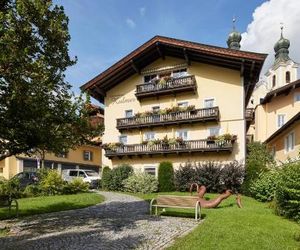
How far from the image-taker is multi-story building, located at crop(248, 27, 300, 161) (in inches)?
1094

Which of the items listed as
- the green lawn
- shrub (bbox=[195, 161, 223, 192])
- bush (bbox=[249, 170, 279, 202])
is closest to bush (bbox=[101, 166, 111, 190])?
shrub (bbox=[195, 161, 223, 192])

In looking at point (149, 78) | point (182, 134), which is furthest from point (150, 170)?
point (149, 78)

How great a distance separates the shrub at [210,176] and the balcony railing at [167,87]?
25.3ft

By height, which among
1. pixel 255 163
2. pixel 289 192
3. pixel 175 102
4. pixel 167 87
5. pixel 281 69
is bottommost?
pixel 289 192

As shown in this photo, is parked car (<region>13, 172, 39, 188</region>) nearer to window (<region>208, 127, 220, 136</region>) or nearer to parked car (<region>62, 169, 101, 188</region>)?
parked car (<region>62, 169, 101, 188</region>)

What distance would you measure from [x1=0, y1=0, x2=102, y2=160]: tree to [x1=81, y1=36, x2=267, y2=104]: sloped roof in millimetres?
15544

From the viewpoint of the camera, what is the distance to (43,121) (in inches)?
413

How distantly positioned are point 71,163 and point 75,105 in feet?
120

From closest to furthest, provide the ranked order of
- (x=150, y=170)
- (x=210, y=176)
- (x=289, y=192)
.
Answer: (x=289, y=192) < (x=210, y=176) < (x=150, y=170)

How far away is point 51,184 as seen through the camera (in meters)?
22.9

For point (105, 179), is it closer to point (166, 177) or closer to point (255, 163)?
point (166, 177)

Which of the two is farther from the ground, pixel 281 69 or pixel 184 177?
pixel 281 69

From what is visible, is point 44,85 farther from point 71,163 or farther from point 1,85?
point 71,163

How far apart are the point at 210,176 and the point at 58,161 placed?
2428cm
